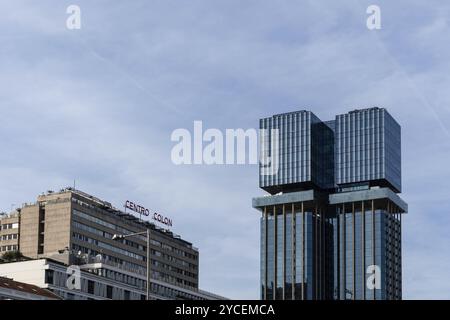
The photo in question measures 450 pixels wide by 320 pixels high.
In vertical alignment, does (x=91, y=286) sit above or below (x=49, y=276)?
below

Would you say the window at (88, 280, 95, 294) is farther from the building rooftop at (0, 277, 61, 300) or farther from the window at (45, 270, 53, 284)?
the building rooftop at (0, 277, 61, 300)

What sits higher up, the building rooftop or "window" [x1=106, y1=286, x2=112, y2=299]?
"window" [x1=106, y1=286, x2=112, y2=299]

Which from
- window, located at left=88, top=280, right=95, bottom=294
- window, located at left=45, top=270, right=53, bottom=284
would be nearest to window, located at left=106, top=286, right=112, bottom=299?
window, located at left=88, top=280, right=95, bottom=294

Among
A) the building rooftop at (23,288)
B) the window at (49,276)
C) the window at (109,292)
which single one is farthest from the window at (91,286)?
the building rooftop at (23,288)

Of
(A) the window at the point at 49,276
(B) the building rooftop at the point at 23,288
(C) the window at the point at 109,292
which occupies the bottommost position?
(B) the building rooftop at the point at 23,288

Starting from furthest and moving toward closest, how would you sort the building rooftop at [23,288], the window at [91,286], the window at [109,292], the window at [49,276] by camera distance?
1. the window at [109,292]
2. the window at [91,286]
3. the window at [49,276]
4. the building rooftop at [23,288]

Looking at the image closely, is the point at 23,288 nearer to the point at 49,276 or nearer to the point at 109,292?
the point at 49,276

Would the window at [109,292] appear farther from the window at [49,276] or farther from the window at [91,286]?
the window at [49,276]

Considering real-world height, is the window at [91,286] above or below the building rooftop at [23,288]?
above

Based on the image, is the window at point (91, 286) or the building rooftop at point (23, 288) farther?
the window at point (91, 286)

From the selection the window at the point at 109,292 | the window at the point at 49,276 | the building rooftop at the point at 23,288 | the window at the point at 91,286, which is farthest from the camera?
the window at the point at 109,292

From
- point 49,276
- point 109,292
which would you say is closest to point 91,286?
point 109,292
